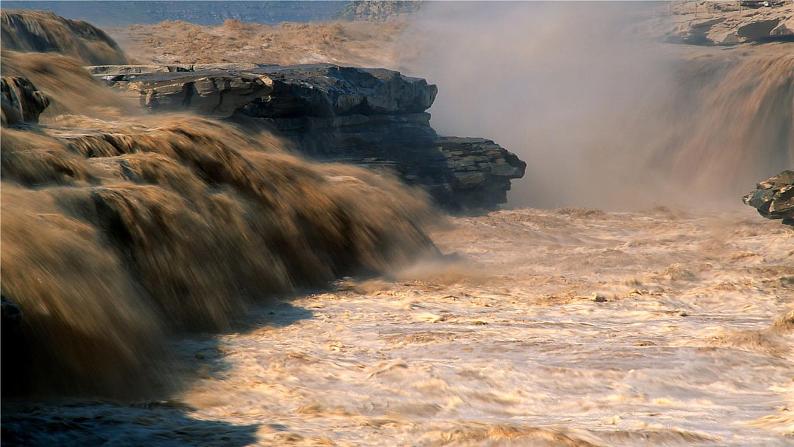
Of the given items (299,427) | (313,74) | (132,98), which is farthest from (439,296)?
(313,74)

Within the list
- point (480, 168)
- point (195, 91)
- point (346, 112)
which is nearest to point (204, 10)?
point (346, 112)

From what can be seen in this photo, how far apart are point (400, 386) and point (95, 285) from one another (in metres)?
1.69

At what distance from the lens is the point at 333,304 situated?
7383mm

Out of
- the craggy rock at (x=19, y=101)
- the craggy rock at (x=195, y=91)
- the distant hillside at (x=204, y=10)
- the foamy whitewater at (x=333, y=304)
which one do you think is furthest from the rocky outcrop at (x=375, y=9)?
the craggy rock at (x=19, y=101)

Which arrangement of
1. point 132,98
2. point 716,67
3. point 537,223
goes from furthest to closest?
point 716,67
point 537,223
point 132,98

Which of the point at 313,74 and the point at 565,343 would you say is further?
the point at 313,74

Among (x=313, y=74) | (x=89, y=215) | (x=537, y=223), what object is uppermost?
(x=313, y=74)

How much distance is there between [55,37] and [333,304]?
26.4 ft

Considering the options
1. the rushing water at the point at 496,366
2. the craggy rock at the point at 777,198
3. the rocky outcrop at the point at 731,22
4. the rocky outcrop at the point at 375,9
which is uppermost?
the rocky outcrop at the point at 375,9

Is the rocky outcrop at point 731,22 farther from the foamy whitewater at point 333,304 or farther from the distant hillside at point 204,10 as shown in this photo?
the distant hillside at point 204,10

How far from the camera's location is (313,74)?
44.3 ft

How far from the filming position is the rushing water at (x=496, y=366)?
13.9ft

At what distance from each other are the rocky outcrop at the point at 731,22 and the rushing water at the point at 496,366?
13.0m

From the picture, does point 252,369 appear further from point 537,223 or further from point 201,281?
point 537,223
